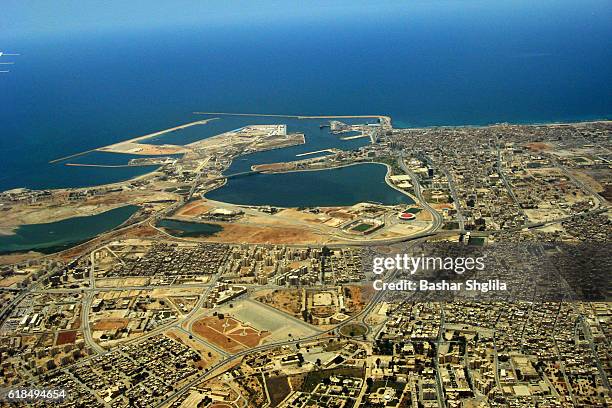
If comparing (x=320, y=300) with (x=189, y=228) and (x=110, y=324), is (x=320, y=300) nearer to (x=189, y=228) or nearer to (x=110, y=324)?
(x=110, y=324)

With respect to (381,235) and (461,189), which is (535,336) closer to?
(381,235)

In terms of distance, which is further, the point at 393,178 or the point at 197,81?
the point at 197,81

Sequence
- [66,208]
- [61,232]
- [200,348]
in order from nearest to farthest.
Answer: [200,348] < [61,232] < [66,208]

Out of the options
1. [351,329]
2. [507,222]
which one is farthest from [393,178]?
[351,329]

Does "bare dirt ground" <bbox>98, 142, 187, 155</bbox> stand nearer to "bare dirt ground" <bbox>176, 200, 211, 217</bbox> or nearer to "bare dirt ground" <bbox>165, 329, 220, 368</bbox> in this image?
"bare dirt ground" <bbox>176, 200, 211, 217</bbox>

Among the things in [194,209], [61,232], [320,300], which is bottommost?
[320,300]

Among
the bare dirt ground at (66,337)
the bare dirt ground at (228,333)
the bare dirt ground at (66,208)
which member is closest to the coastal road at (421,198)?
the bare dirt ground at (228,333)

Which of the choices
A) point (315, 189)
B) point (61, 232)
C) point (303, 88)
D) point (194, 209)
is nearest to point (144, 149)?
point (194, 209)

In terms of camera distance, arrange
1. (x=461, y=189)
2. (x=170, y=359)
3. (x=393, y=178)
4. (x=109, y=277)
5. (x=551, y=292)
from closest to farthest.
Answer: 1. (x=170, y=359)
2. (x=551, y=292)
3. (x=109, y=277)
4. (x=461, y=189)
5. (x=393, y=178)

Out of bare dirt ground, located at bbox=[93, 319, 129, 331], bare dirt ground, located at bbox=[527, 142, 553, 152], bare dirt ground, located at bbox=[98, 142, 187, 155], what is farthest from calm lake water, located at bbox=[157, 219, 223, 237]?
bare dirt ground, located at bbox=[527, 142, 553, 152]
